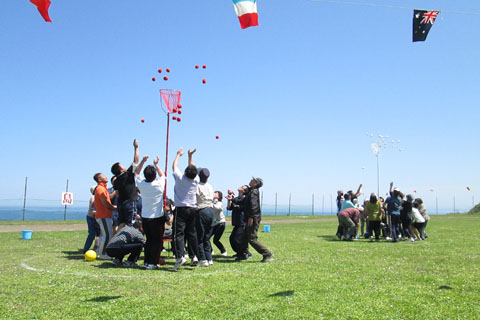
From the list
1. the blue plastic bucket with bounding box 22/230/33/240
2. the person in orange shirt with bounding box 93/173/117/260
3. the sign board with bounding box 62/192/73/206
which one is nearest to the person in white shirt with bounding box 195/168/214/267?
the person in orange shirt with bounding box 93/173/117/260

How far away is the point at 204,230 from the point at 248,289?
9.47 feet

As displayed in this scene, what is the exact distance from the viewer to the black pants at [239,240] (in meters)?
9.38

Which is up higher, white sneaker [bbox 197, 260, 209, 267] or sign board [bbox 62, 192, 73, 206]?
sign board [bbox 62, 192, 73, 206]

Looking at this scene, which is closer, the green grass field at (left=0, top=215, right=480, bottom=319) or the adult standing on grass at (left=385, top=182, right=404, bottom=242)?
the green grass field at (left=0, top=215, right=480, bottom=319)

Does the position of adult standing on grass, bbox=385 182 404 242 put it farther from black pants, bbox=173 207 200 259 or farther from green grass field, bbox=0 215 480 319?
black pants, bbox=173 207 200 259

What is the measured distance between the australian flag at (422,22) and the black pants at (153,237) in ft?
26.0

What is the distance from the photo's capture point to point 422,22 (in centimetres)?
994

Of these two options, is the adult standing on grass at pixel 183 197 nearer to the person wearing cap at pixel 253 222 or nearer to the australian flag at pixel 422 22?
the person wearing cap at pixel 253 222

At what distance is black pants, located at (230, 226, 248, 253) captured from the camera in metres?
9.38

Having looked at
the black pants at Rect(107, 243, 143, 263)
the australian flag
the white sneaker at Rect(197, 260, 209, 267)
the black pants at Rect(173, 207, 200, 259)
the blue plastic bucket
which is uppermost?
the australian flag

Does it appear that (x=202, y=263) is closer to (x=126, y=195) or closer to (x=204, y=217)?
(x=204, y=217)

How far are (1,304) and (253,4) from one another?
6722 millimetres

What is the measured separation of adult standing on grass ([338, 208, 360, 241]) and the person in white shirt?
771 cm

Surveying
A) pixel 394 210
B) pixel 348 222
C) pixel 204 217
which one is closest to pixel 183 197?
pixel 204 217
